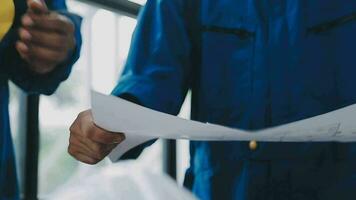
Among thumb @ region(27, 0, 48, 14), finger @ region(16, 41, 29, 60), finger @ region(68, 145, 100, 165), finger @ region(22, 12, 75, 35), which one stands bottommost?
finger @ region(68, 145, 100, 165)

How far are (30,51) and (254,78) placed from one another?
229mm

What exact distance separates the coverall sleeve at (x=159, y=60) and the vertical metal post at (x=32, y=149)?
29 cm

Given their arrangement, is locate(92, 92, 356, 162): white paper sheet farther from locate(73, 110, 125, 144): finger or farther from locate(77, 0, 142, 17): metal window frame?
locate(77, 0, 142, 17): metal window frame

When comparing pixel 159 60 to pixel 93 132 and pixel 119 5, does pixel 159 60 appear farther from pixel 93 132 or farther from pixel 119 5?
pixel 119 5

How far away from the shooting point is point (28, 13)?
1.25 ft

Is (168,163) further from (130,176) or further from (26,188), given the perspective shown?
(130,176)

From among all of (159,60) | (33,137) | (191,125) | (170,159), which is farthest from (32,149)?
(191,125)

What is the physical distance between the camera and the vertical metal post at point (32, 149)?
2.34 feet

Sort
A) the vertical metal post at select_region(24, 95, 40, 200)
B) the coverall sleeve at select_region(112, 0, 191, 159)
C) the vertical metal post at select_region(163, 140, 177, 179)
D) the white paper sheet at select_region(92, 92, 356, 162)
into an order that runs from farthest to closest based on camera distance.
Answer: the vertical metal post at select_region(163, 140, 177, 179) → the vertical metal post at select_region(24, 95, 40, 200) → the coverall sleeve at select_region(112, 0, 191, 159) → the white paper sheet at select_region(92, 92, 356, 162)

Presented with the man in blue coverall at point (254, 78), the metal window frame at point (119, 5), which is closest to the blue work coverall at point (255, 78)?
the man in blue coverall at point (254, 78)

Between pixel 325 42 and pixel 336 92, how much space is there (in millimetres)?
55

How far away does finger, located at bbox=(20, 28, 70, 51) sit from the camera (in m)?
0.39

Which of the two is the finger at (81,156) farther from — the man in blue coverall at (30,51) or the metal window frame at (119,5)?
the metal window frame at (119,5)

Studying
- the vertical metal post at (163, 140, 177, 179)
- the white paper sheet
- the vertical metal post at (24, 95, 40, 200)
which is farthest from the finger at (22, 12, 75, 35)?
the vertical metal post at (163, 140, 177, 179)
